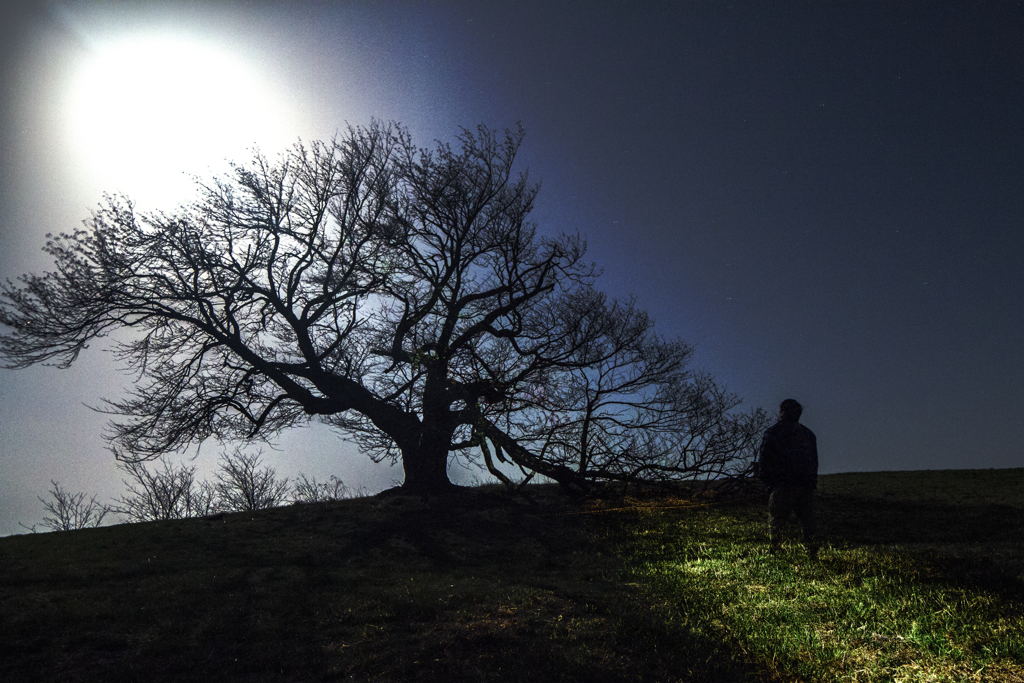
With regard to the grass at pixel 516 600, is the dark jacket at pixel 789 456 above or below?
above

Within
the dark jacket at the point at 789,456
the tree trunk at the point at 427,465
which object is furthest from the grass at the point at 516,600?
the tree trunk at the point at 427,465

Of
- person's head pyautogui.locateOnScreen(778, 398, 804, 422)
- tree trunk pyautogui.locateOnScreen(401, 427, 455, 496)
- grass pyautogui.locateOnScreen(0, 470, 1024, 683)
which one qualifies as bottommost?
grass pyautogui.locateOnScreen(0, 470, 1024, 683)

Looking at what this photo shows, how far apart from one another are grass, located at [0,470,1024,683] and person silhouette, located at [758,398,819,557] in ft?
1.60

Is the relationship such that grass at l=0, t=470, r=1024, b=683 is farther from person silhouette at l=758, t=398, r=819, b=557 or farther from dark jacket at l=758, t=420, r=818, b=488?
dark jacket at l=758, t=420, r=818, b=488

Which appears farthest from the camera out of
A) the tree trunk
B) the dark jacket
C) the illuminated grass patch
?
the tree trunk

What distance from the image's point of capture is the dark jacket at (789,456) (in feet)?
30.6

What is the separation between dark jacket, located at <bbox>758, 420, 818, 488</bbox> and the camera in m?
9.32

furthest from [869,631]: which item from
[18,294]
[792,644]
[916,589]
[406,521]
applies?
[18,294]

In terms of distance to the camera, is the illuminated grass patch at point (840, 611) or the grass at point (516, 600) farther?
the grass at point (516, 600)

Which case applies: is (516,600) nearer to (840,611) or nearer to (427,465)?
(840,611)

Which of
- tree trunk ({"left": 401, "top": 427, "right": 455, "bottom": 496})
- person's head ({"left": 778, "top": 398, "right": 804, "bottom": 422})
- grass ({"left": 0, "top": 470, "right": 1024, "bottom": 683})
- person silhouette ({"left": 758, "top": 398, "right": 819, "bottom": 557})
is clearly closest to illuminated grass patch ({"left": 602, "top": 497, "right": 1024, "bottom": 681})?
grass ({"left": 0, "top": 470, "right": 1024, "bottom": 683})

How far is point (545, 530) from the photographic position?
12453mm

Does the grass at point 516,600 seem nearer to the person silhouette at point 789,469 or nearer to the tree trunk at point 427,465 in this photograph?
the person silhouette at point 789,469

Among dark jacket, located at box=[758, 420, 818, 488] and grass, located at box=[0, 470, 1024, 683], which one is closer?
grass, located at box=[0, 470, 1024, 683]
